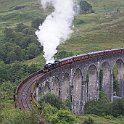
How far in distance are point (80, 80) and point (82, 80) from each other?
33 cm

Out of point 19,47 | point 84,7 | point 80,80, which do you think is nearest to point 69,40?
point 19,47

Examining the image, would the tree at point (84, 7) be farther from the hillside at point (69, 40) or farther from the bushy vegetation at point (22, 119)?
the bushy vegetation at point (22, 119)

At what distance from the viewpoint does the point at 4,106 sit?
44250 millimetres

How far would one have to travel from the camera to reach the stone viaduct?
55219 mm

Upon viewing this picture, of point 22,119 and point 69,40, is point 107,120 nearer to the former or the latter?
point 22,119

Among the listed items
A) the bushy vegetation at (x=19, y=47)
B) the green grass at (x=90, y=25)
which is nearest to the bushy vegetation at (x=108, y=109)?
the green grass at (x=90, y=25)

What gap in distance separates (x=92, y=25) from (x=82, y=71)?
2584 inches

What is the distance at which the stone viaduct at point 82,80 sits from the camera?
55.2 meters

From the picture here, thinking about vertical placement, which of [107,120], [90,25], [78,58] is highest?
[90,25]

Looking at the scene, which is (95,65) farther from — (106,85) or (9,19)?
(9,19)

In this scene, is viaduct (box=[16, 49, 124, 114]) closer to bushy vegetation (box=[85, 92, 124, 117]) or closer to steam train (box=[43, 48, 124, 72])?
steam train (box=[43, 48, 124, 72])

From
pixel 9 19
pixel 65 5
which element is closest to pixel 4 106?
pixel 65 5

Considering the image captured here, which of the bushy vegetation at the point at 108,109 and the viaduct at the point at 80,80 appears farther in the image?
the bushy vegetation at the point at 108,109

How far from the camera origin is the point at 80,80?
64.6 metres
